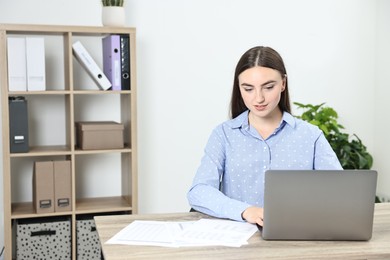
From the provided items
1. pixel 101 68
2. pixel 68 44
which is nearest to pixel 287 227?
pixel 68 44

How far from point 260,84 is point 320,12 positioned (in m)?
2.30

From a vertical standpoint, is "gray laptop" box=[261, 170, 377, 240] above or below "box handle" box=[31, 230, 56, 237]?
above

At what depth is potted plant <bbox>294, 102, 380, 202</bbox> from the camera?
13.1ft

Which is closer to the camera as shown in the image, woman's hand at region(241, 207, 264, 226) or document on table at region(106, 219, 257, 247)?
document on table at region(106, 219, 257, 247)

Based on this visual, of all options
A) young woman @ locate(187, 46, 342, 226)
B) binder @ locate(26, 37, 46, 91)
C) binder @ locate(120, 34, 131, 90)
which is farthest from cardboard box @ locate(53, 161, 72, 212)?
young woman @ locate(187, 46, 342, 226)

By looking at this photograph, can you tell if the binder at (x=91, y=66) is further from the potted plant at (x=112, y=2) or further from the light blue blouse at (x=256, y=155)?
the light blue blouse at (x=256, y=155)

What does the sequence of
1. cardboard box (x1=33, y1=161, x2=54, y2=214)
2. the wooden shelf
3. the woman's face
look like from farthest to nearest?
the wooden shelf
cardboard box (x1=33, y1=161, x2=54, y2=214)
the woman's face

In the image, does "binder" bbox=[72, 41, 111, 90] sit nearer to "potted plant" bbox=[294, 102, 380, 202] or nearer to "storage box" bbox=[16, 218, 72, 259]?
"storage box" bbox=[16, 218, 72, 259]

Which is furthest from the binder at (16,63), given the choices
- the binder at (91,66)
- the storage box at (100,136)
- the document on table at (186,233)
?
the document on table at (186,233)

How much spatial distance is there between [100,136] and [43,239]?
697mm

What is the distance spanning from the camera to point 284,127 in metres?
2.24

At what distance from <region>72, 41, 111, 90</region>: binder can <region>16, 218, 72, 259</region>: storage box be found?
0.86 m

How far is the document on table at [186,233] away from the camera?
170 cm

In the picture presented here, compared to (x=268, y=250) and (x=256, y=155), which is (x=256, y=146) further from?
A: (x=268, y=250)
